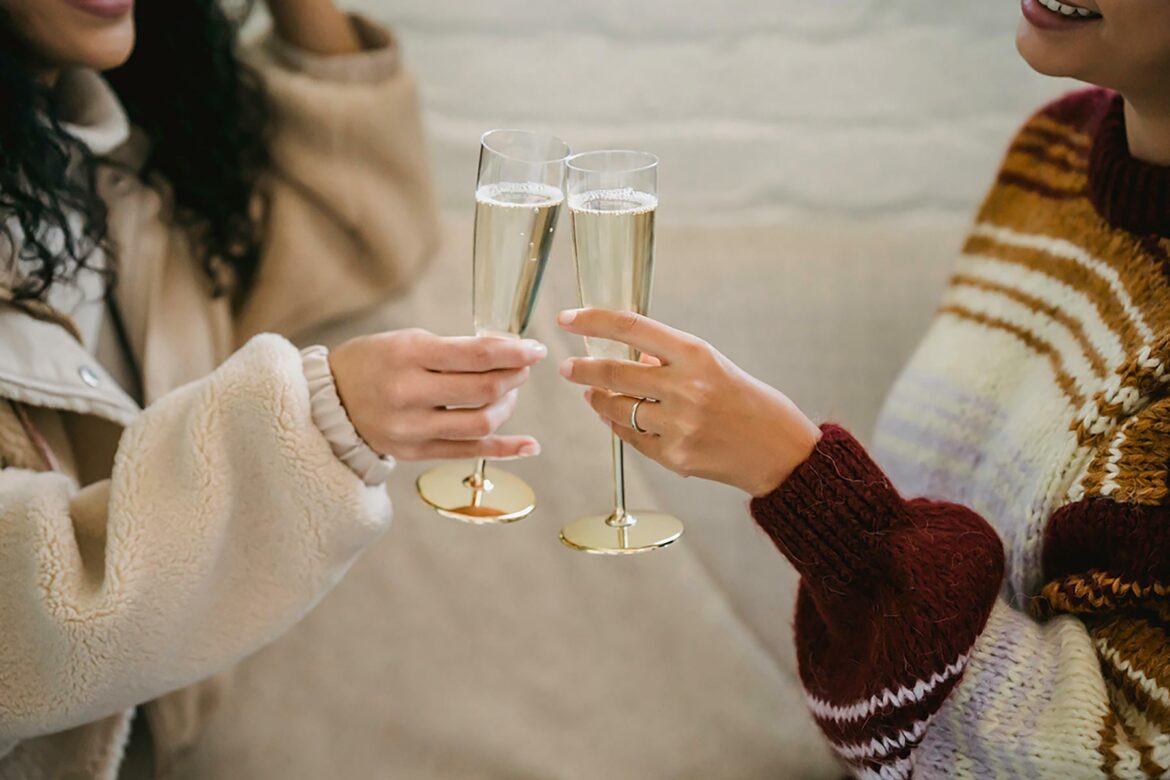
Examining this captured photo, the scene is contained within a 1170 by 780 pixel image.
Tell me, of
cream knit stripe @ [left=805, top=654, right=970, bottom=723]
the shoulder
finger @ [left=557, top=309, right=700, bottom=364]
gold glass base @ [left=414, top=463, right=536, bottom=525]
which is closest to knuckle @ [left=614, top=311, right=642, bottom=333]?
finger @ [left=557, top=309, right=700, bottom=364]

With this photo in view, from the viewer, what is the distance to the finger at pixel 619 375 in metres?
0.90

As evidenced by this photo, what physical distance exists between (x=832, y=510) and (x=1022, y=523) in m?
0.24

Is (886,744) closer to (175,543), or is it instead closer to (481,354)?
(481,354)

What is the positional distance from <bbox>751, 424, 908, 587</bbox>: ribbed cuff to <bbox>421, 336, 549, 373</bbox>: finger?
226 millimetres

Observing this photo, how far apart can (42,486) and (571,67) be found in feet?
3.24

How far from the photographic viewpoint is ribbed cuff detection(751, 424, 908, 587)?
93cm

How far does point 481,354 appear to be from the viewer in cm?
95

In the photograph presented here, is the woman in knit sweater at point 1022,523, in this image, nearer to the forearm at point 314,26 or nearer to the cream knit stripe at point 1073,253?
the cream knit stripe at point 1073,253

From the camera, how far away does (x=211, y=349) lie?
1348 millimetres

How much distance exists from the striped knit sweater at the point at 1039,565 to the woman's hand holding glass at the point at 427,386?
24cm

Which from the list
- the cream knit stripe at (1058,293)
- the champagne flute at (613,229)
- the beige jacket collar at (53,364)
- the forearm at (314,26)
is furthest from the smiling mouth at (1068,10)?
the beige jacket collar at (53,364)

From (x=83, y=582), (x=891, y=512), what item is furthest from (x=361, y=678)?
(x=891, y=512)

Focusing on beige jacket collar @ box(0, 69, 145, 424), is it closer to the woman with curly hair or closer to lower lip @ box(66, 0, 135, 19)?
the woman with curly hair

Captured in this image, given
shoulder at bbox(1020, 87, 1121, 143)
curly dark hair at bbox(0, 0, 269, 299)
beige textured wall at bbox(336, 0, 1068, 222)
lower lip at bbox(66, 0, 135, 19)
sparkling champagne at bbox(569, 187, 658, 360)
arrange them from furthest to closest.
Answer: beige textured wall at bbox(336, 0, 1068, 222) < curly dark hair at bbox(0, 0, 269, 299) < shoulder at bbox(1020, 87, 1121, 143) < lower lip at bbox(66, 0, 135, 19) < sparkling champagne at bbox(569, 187, 658, 360)
